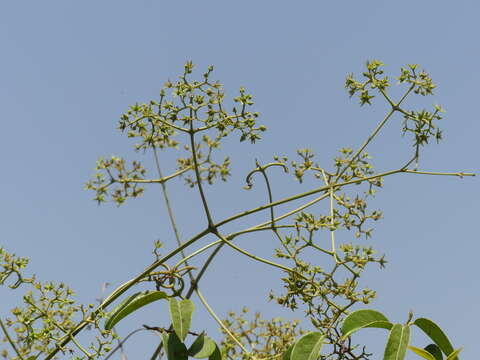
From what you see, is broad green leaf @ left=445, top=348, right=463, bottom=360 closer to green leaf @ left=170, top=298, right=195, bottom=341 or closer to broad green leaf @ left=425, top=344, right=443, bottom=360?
broad green leaf @ left=425, top=344, right=443, bottom=360

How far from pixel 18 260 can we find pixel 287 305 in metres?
1.65

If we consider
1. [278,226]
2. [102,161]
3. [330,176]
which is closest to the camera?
[278,226]

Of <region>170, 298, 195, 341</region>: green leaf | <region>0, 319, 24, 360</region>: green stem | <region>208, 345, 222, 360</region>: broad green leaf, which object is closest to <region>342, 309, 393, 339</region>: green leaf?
<region>208, 345, 222, 360</region>: broad green leaf

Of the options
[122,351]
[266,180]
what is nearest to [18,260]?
[122,351]

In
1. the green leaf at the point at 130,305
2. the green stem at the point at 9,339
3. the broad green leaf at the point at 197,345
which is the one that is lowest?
the broad green leaf at the point at 197,345

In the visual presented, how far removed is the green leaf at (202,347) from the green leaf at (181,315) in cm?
11

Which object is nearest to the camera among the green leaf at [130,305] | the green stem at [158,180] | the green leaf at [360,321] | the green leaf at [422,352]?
the green leaf at [360,321]

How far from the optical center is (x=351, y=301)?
12.5 ft

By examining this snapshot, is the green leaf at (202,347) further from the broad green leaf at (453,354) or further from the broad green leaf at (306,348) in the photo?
the broad green leaf at (453,354)

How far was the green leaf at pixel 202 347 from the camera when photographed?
12.3 ft

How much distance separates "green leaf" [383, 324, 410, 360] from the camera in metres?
3.48

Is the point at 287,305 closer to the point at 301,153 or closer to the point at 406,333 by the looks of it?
the point at 406,333

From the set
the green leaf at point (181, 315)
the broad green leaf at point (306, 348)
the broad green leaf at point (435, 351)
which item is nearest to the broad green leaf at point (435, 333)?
the broad green leaf at point (435, 351)

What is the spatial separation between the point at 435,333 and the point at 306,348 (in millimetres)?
713
